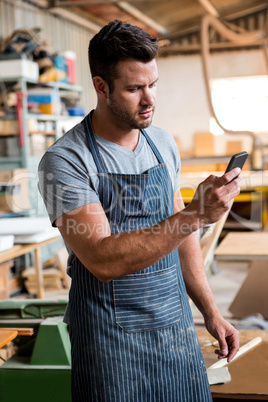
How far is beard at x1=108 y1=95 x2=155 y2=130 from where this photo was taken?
1316 millimetres

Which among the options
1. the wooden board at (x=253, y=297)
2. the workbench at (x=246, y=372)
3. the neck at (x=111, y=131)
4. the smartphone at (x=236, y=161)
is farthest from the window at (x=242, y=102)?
the smartphone at (x=236, y=161)

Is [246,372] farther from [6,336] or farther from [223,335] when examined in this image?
[6,336]

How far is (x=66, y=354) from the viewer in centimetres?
191

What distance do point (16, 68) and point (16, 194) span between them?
4.36ft

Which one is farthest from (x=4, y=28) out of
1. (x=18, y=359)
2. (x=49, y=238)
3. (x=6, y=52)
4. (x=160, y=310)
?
(x=160, y=310)

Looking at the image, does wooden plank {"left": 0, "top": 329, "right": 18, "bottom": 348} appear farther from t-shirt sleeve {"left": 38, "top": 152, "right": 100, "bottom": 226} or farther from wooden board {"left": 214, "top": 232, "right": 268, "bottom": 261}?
wooden board {"left": 214, "top": 232, "right": 268, "bottom": 261}

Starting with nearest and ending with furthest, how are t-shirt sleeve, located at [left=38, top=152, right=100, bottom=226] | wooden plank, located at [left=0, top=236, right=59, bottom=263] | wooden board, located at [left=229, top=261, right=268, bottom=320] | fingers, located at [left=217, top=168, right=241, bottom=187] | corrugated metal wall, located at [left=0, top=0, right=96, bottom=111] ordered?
fingers, located at [left=217, top=168, right=241, bottom=187]
t-shirt sleeve, located at [left=38, top=152, right=100, bottom=226]
wooden plank, located at [left=0, top=236, right=59, bottom=263]
wooden board, located at [left=229, top=261, right=268, bottom=320]
corrugated metal wall, located at [left=0, top=0, right=96, bottom=111]

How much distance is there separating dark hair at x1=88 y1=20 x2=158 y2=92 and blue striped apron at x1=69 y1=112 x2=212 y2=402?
0.17 meters

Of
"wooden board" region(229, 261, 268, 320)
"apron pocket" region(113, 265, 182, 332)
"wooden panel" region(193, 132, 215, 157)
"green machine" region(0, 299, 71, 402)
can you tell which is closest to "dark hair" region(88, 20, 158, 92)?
"apron pocket" region(113, 265, 182, 332)

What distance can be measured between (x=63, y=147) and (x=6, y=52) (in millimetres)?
4576

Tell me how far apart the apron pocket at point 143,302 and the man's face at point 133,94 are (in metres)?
0.42

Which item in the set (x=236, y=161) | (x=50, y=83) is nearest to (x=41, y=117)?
(x=50, y=83)

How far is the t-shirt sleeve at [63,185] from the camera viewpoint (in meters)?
1.26

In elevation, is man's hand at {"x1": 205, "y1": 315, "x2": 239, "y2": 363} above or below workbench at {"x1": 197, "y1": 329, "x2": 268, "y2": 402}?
above
